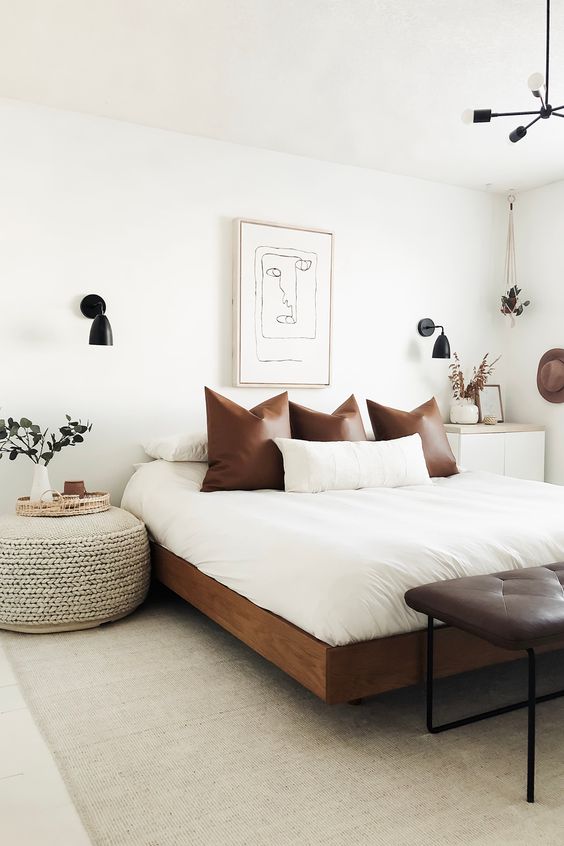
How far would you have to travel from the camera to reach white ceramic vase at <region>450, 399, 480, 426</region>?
4930 millimetres

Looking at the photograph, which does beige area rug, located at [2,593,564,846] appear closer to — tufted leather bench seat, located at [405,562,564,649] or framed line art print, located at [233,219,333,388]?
tufted leather bench seat, located at [405,562,564,649]

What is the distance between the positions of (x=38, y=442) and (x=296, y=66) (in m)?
2.16

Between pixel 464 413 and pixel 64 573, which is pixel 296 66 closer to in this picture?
pixel 64 573

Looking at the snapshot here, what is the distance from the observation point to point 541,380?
507 cm

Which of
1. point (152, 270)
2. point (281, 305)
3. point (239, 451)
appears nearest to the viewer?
point (239, 451)

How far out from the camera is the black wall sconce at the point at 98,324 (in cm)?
357

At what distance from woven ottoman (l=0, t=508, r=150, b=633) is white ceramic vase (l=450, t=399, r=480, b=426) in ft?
8.54

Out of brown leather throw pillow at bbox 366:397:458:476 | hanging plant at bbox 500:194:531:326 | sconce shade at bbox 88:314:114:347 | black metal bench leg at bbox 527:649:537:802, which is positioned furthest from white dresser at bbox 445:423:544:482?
black metal bench leg at bbox 527:649:537:802

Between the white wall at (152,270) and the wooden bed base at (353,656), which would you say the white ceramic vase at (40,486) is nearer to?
the white wall at (152,270)

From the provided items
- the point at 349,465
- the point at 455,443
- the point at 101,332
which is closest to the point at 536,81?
the point at 349,465

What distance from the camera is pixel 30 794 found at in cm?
182

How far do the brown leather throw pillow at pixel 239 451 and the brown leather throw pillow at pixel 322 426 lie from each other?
26 centimetres

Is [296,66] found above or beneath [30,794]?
above

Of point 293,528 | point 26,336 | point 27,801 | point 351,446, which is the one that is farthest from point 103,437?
point 27,801
